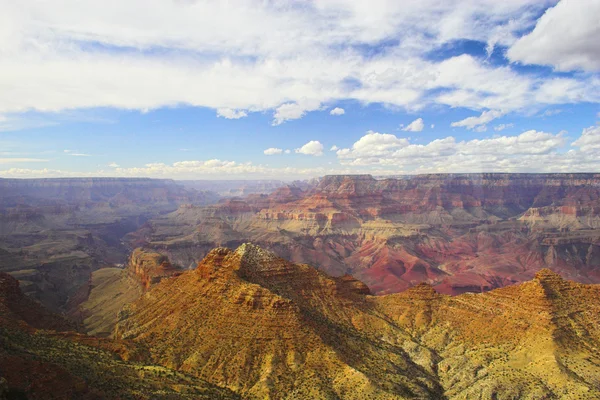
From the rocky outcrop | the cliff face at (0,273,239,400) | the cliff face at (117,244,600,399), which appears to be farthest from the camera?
the rocky outcrop

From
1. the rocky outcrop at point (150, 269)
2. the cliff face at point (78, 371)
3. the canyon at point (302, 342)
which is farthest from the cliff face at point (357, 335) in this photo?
the rocky outcrop at point (150, 269)

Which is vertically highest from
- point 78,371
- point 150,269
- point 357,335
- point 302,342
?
point 78,371

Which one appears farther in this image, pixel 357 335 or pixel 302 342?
pixel 357 335

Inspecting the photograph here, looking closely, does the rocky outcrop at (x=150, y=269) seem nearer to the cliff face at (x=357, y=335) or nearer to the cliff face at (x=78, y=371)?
the cliff face at (x=357, y=335)

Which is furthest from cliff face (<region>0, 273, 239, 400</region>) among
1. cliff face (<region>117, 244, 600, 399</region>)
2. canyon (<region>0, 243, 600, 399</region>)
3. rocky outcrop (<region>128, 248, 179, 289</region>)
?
rocky outcrop (<region>128, 248, 179, 289</region>)

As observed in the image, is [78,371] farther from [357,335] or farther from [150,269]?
[150,269]

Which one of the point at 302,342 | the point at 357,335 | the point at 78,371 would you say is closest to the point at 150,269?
the point at 357,335

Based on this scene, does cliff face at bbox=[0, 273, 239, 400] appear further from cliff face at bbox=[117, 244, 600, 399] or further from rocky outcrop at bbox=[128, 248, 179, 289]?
rocky outcrop at bbox=[128, 248, 179, 289]

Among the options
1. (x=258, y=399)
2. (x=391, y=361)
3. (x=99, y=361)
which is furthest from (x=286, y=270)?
(x=99, y=361)
